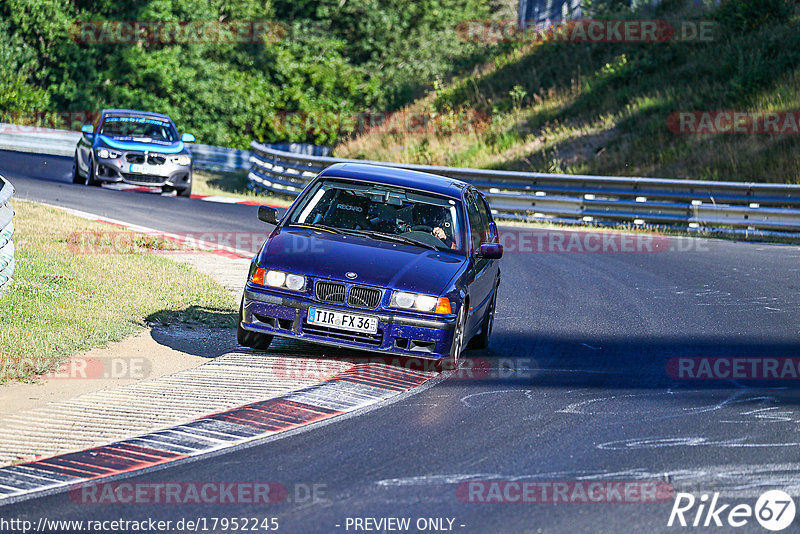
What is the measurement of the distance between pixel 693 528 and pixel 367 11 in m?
50.6

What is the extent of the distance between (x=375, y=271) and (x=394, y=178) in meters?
1.61

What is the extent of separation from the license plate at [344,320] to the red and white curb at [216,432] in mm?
362

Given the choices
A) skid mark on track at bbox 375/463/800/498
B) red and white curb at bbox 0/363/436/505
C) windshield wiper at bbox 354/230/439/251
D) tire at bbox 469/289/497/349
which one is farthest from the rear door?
skid mark on track at bbox 375/463/800/498

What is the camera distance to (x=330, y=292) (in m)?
8.98

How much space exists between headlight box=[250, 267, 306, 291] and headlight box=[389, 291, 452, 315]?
2.50ft

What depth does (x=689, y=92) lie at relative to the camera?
101 ft

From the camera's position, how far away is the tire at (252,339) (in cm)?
942

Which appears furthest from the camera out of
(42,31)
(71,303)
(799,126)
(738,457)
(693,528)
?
(42,31)

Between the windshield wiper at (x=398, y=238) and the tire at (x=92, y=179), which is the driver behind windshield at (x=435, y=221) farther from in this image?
the tire at (x=92, y=179)

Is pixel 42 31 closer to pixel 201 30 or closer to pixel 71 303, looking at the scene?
pixel 201 30

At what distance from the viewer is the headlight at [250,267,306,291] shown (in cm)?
904

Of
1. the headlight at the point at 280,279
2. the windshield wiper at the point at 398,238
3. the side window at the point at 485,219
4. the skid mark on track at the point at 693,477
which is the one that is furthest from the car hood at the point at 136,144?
the skid mark on track at the point at 693,477

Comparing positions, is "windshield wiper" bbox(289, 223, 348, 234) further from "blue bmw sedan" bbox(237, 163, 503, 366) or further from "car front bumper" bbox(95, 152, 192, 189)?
"car front bumper" bbox(95, 152, 192, 189)

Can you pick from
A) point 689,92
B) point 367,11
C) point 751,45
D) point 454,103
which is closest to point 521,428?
point 689,92
